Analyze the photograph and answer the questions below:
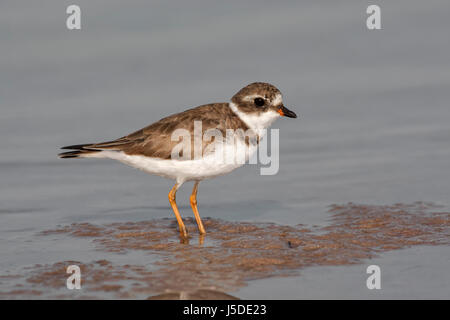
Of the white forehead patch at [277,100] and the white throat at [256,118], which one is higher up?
the white forehead patch at [277,100]

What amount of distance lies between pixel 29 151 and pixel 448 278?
7.14 m

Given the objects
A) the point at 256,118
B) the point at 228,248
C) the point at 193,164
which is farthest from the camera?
the point at 256,118


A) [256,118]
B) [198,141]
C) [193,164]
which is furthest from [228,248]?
[256,118]

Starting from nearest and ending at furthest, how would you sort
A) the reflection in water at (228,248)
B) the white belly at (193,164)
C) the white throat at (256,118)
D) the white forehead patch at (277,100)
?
the reflection in water at (228,248) < the white belly at (193,164) < the white throat at (256,118) < the white forehead patch at (277,100)

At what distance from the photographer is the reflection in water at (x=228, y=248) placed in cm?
712

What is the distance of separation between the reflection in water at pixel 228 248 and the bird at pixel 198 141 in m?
0.55

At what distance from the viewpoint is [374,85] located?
13.9 metres

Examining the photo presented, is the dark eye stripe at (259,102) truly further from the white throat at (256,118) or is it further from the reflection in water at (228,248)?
the reflection in water at (228,248)

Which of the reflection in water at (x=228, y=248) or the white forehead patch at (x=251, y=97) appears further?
the white forehead patch at (x=251, y=97)

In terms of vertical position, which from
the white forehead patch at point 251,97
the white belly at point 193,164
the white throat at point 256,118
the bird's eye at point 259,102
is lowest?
the white belly at point 193,164

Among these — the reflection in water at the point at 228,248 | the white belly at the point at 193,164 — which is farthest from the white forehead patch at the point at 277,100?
the reflection in water at the point at 228,248

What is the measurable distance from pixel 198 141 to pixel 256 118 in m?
0.94

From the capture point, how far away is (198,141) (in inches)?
353

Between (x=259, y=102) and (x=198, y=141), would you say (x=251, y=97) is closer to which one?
(x=259, y=102)
